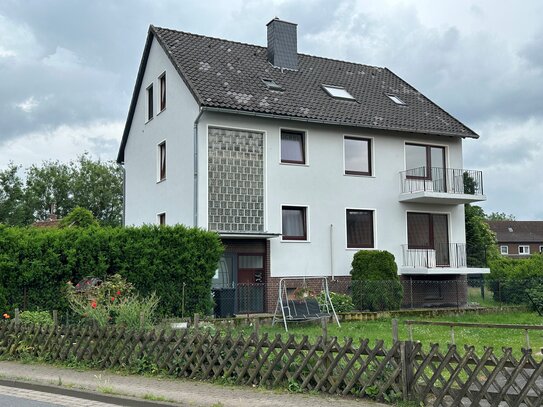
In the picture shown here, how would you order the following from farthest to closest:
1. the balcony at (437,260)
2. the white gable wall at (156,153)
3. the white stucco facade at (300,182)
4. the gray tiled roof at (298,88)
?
the balcony at (437,260), the gray tiled roof at (298,88), the white gable wall at (156,153), the white stucco facade at (300,182)

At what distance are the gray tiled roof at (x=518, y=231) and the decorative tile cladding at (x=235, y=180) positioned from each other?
68478 mm

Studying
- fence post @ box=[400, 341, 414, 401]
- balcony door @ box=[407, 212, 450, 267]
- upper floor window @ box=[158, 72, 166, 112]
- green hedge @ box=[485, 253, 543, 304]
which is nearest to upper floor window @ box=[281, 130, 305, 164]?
upper floor window @ box=[158, 72, 166, 112]

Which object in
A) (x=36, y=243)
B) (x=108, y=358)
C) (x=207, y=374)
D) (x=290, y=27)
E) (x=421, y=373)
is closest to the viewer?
(x=421, y=373)

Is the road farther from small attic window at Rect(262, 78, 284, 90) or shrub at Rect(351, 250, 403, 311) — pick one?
small attic window at Rect(262, 78, 284, 90)

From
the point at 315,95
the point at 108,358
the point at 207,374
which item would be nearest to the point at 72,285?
the point at 108,358

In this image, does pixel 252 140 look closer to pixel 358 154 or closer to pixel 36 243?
pixel 358 154

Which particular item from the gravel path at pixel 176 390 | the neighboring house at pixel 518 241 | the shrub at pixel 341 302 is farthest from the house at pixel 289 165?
the neighboring house at pixel 518 241

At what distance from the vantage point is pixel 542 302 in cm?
2339

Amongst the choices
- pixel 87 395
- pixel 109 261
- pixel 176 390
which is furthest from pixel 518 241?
pixel 87 395

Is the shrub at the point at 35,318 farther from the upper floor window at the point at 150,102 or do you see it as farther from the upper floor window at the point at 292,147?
the upper floor window at the point at 150,102

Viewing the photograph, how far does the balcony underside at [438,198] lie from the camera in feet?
81.0

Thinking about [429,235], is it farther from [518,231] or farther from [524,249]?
[518,231]

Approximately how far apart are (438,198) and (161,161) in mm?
10896

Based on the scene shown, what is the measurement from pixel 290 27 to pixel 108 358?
19.8 m
